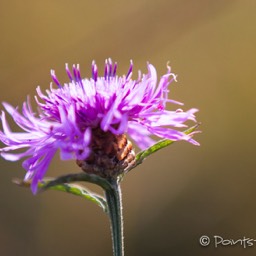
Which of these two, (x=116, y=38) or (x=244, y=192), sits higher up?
(x=116, y=38)

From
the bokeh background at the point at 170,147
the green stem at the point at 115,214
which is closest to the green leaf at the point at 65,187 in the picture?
the green stem at the point at 115,214

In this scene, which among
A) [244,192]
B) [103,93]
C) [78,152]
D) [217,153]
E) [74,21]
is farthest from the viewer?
[74,21]

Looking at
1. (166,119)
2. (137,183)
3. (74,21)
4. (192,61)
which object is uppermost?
(74,21)

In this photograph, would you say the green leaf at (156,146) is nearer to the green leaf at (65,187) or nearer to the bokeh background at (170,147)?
the green leaf at (65,187)

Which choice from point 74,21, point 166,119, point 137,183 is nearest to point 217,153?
point 137,183

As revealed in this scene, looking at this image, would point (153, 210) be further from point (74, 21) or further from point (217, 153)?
point (74, 21)

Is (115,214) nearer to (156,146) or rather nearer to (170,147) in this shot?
(156,146)

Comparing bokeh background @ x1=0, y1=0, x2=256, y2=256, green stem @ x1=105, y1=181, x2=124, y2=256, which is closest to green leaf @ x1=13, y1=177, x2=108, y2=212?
green stem @ x1=105, y1=181, x2=124, y2=256
